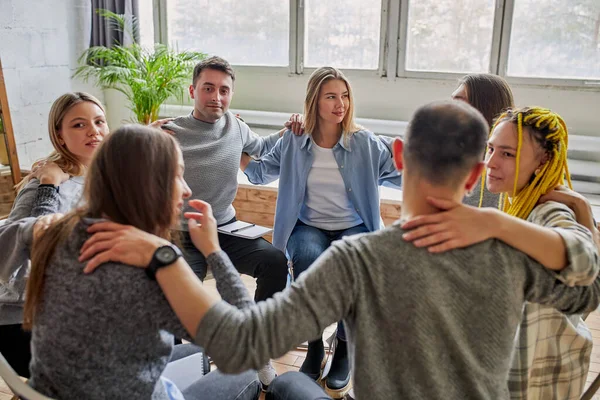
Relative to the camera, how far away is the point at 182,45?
4.78 metres

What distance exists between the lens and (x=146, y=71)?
13.7ft

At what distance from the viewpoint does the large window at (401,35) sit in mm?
3717

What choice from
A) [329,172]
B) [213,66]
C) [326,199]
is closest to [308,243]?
[326,199]

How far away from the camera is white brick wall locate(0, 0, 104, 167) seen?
3963 mm

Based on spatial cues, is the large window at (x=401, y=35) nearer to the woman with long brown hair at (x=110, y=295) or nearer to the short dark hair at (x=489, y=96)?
the short dark hair at (x=489, y=96)

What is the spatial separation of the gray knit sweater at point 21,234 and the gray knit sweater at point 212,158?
0.60m

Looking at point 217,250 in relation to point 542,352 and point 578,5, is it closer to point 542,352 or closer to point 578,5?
point 542,352

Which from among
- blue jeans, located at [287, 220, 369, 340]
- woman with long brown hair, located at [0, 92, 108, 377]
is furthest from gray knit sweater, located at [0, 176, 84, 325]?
blue jeans, located at [287, 220, 369, 340]

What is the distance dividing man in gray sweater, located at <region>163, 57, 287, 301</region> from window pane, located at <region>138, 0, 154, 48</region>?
8.67 feet

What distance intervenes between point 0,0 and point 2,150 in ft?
3.37

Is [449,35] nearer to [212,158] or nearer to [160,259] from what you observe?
[212,158]

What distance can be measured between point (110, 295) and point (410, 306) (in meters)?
0.51

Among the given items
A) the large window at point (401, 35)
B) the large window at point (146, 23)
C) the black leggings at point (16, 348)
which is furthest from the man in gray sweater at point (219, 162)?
the large window at point (146, 23)

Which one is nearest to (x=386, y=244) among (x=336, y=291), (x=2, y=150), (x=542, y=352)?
(x=336, y=291)
